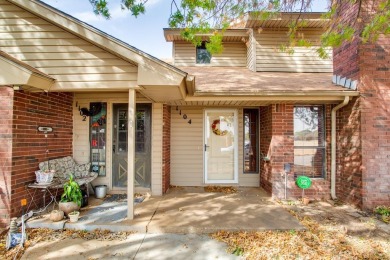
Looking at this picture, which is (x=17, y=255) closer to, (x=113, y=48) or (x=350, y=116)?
(x=113, y=48)

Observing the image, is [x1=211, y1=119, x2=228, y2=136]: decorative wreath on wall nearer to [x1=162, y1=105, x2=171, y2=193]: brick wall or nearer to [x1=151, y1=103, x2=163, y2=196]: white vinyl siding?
[x1=162, y1=105, x2=171, y2=193]: brick wall

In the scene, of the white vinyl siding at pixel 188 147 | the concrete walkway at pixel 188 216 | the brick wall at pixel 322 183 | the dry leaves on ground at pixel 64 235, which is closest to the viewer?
the dry leaves on ground at pixel 64 235

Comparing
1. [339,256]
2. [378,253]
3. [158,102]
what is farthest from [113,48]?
[378,253]

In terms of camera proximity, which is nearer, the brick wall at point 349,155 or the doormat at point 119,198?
the brick wall at point 349,155

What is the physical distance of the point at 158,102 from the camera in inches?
224

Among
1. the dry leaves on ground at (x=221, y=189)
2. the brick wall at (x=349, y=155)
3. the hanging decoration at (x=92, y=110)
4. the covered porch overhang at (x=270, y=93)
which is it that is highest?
the covered porch overhang at (x=270, y=93)

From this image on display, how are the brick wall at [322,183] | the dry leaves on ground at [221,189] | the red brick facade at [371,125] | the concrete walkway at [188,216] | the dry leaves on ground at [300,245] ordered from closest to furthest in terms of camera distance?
the dry leaves on ground at [300,245], the concrete walkway at [188,216], the red brick facade at [371,125], the brick wall at [322,183], the dry leaves on ground at [221,189]

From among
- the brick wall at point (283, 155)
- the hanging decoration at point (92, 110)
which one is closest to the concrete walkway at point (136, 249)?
the brick wall at point (283, 155)

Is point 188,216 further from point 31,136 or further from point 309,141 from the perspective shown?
point 309,141

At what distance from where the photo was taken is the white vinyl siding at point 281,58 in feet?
25.4

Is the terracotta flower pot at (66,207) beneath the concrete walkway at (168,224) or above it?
above

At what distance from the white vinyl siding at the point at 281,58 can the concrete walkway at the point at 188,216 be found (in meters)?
4.48

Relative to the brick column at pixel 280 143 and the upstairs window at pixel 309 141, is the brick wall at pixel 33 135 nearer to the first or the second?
the brick column at pixel 280 143

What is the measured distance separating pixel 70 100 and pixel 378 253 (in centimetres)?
661
